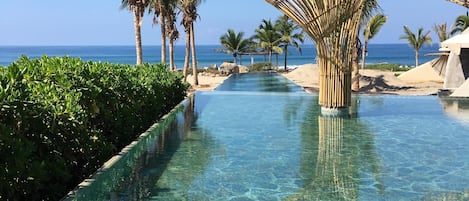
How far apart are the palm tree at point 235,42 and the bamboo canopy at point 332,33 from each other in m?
26.1

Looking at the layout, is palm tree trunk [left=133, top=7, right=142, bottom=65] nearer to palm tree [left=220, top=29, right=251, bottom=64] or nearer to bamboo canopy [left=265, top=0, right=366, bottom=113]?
bamboo canopy [left=265, top=0, right=366, bottom=113]

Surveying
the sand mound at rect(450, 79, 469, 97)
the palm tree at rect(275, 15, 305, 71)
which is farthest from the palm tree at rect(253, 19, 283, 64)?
the sand mound at rect(450, 79, 469, 97)

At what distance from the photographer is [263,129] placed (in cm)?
814

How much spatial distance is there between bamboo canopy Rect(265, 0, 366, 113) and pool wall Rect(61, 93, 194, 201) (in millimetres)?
3335

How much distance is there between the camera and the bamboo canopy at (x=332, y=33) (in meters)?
8.70

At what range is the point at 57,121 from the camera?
3926 millimetres

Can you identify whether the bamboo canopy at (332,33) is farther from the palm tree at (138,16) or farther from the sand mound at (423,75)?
the sand mound at (423,75)

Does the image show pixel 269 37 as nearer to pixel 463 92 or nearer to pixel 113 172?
pixel 463 92

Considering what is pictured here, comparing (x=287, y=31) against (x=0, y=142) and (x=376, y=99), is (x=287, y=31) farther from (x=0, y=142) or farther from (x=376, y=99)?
(x=0, y=142)

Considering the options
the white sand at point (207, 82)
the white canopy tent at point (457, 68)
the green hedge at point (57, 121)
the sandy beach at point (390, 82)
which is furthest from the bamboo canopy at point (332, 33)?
the white sand at point (207, 82)

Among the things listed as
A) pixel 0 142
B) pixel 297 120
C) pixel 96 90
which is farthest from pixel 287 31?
pixel 0 142

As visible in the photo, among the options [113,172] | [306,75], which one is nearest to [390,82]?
[306,75]

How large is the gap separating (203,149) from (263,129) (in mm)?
1912

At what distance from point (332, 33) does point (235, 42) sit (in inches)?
1049
